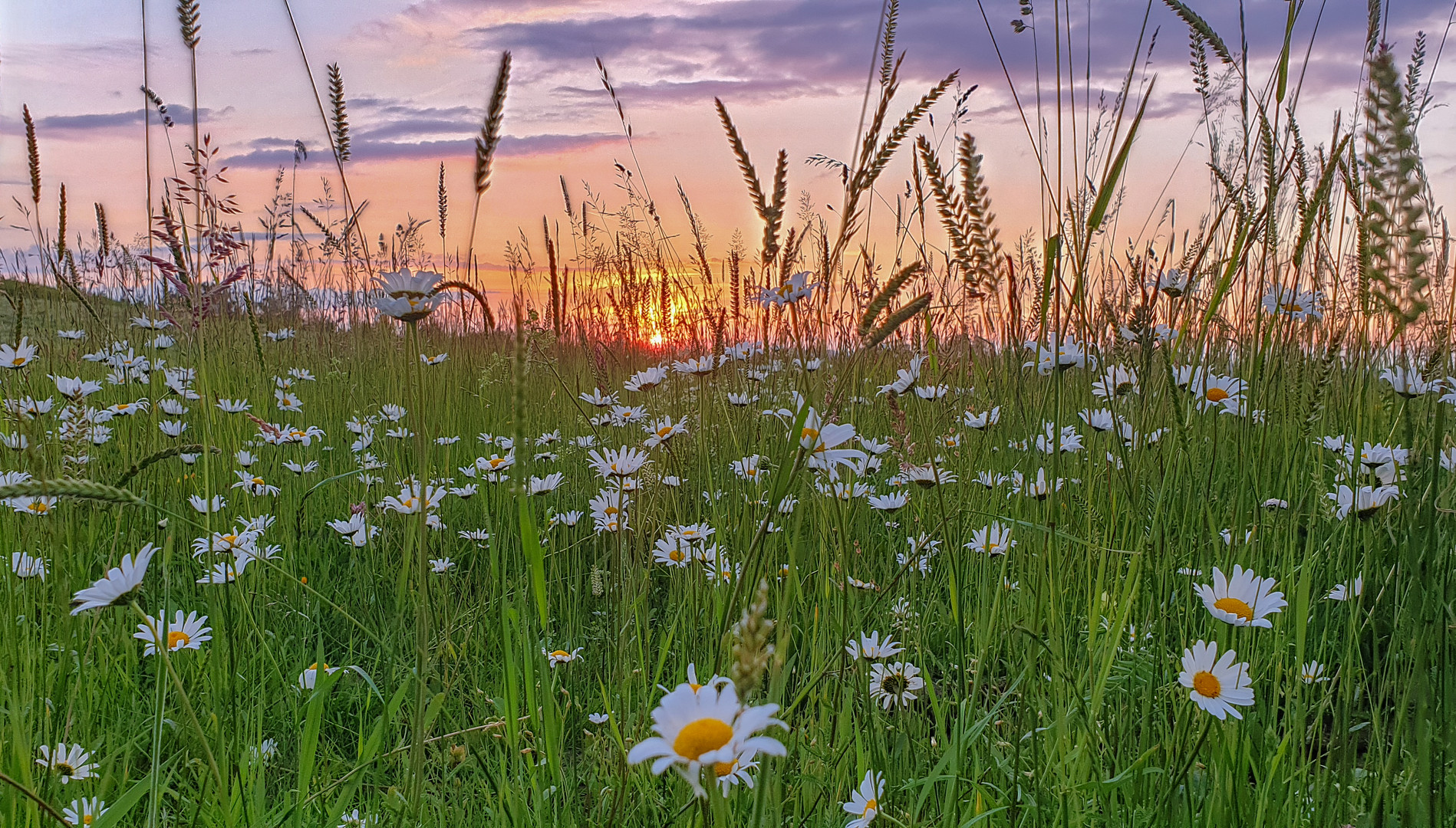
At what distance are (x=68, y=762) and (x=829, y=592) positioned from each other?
1272 millimetres

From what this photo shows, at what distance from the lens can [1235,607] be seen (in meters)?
1.12

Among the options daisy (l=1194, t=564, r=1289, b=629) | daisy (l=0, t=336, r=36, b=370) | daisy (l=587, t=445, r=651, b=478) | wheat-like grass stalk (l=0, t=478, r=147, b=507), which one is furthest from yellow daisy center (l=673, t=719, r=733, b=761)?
daisy (l=0, t=336, r=36, b=370)

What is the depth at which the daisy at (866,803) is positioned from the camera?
938mm

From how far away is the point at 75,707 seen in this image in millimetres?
1463

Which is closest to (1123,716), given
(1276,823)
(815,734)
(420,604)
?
(1276,823)

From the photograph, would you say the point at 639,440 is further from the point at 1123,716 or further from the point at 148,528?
the point at 1123,716

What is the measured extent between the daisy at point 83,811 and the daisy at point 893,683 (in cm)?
105

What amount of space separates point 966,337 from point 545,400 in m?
2.56

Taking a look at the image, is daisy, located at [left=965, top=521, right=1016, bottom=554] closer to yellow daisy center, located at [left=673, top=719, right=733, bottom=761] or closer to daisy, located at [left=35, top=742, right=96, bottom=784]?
yellow daisy center, located at [left=673, top=719, right=733, bottom=761]

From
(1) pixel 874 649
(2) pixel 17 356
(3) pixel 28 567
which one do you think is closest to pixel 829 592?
(1) pixel 874 649

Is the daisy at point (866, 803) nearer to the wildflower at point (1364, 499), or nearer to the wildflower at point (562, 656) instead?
the wildflower at point (562, 656)

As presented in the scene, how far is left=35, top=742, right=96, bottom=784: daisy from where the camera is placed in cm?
114

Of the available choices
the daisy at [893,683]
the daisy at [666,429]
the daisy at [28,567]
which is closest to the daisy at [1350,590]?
the daisy at [893,683]

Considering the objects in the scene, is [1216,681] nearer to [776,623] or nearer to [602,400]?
[776,623]
